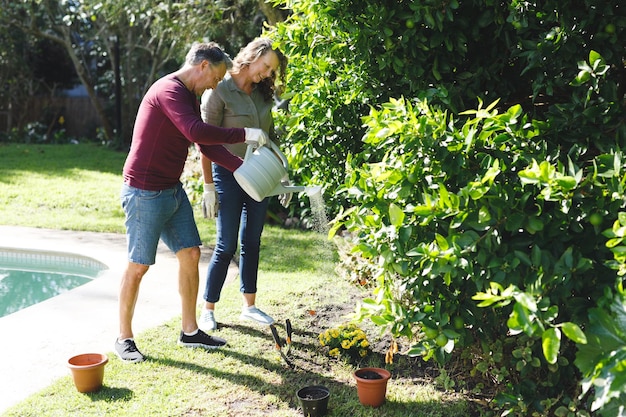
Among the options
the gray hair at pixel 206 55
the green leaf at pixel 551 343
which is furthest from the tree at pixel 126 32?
the green leaf at pixel 551 343

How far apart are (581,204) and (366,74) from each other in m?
1.43

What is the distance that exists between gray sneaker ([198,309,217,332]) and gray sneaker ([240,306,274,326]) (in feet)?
0.72

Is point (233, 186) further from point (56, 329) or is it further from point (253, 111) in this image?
point (56, 329)

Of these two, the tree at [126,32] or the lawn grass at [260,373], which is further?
the tree at [126,32]

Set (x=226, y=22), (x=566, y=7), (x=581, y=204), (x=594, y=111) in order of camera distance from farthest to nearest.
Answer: (x=226, y=22), (x=566, y=7), (x=594, y=111), (x=581, y=204)

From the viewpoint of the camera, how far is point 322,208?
388 centimetres

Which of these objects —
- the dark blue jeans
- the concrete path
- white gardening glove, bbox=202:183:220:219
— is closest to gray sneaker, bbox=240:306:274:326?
the dark blue jeans

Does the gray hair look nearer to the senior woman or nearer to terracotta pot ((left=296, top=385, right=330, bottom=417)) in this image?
the senior woman

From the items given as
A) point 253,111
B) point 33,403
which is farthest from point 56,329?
point 253,111

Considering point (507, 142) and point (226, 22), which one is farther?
point (226, 22)

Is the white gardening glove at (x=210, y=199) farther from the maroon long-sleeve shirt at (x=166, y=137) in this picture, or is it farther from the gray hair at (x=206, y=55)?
the gray hair at (x=206, y=55)

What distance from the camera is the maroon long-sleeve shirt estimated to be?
3.66 meters

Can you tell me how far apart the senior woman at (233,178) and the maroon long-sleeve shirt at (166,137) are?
32cm

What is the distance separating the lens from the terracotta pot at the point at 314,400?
10.6 ft
